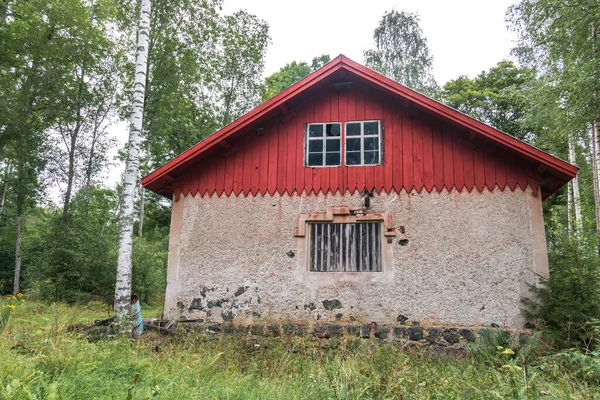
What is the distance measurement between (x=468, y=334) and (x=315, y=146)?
4680 millimetres

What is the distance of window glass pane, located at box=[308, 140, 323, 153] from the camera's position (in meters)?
8.48

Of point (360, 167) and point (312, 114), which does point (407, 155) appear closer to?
point (360, 167)

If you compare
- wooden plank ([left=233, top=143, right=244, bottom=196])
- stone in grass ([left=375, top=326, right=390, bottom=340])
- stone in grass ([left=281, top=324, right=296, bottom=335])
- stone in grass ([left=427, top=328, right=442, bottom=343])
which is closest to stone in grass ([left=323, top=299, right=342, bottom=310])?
stone in grass ([left=281, top=324, right=296, bottom=335])

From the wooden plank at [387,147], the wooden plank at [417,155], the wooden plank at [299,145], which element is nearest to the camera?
the wooden plank at [417,155]

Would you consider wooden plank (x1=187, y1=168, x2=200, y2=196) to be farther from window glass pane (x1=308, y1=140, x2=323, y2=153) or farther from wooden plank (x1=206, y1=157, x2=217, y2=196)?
window glass pane (x1=308, y1=140, x2=323, y2=153)

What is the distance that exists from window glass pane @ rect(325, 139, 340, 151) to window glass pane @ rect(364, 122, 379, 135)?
2.08 ft

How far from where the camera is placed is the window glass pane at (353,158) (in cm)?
828

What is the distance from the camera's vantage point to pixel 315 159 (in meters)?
8.43

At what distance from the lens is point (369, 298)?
24.7 ft

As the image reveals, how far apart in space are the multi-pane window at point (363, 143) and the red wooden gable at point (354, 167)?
0.14 meters

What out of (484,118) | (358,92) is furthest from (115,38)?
(484,118)

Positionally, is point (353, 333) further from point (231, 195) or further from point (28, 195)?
point (28, 195)

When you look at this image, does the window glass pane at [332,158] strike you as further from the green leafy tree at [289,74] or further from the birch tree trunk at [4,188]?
the birch tree trunk at [4,188]

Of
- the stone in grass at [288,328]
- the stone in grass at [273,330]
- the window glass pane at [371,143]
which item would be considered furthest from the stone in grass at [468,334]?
the window glass pane at [371,143]
